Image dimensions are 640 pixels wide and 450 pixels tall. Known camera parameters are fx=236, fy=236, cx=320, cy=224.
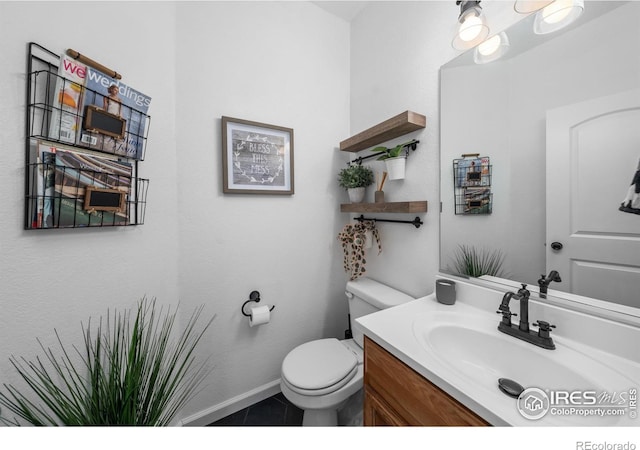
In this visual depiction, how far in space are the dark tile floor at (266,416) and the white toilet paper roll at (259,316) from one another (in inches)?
20.5

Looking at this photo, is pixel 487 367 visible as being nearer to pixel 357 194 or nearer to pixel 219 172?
pixel 357 194

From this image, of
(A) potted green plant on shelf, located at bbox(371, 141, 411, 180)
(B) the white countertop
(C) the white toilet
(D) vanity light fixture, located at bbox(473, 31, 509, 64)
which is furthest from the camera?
(A) potted green plant on shelf, located at bbox(371, 141, 411, 180)

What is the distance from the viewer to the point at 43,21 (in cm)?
71

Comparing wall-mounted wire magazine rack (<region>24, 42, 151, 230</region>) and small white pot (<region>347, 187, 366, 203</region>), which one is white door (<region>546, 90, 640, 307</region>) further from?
wall-mounted wire magazine rack (<region>24, 42, 151, 230</region>)

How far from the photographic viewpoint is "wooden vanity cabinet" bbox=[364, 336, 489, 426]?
0.59 metres

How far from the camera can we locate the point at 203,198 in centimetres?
124

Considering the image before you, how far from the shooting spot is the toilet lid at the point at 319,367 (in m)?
1.06

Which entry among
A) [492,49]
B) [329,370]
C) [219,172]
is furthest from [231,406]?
[492,49]

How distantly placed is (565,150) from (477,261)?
1.64ft

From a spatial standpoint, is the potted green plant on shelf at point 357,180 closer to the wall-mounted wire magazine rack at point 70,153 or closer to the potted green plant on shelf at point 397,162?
the potted green plant on shelf at point 397,162

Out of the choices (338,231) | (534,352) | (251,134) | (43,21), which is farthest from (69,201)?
(534,352)

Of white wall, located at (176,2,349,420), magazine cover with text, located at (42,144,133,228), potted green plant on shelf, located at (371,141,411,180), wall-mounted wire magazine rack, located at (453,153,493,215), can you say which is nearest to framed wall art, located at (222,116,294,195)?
white wall, located at (176,2,349,420)

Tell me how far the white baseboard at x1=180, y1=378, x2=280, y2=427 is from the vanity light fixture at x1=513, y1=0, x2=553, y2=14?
2100 millimetres

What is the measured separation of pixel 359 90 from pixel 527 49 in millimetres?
934
